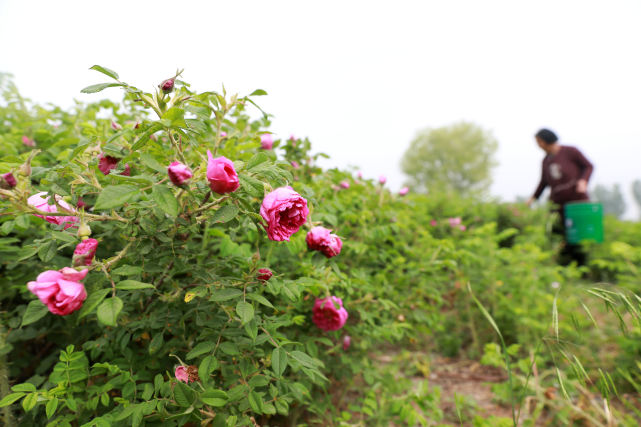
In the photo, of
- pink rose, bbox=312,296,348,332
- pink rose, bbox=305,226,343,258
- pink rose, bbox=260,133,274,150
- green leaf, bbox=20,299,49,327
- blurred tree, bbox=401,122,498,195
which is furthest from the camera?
blurred tree, bbox=401,122,498,195

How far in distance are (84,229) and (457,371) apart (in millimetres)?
2489

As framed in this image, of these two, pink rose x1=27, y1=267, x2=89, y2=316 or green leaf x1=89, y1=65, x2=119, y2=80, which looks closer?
pink rose x1=27, y1=267, x2=89, y2=316

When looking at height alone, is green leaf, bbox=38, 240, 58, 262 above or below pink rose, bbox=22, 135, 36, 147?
above

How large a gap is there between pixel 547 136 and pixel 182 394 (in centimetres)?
576

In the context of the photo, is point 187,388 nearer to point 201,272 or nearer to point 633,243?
point 201,272

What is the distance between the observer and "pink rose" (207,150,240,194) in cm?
62

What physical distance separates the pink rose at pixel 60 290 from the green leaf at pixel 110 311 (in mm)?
48

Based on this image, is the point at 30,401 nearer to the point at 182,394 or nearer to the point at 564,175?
the point at 182,394

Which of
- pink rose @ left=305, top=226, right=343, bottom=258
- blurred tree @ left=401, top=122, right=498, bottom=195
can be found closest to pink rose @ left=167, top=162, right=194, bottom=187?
pink rose @ left=305, top=226, right=343, bottom=258

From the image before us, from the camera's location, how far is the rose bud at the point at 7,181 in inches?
23.8

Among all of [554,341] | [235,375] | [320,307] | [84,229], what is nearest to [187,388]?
[235,375]

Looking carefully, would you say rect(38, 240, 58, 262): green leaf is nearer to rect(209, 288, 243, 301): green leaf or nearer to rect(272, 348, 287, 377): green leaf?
rect(209, 288, 243, 301): green leaf

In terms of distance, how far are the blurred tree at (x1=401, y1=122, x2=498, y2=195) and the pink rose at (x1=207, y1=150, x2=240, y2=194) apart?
25.5 metres

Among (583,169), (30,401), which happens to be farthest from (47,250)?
(583,169)
